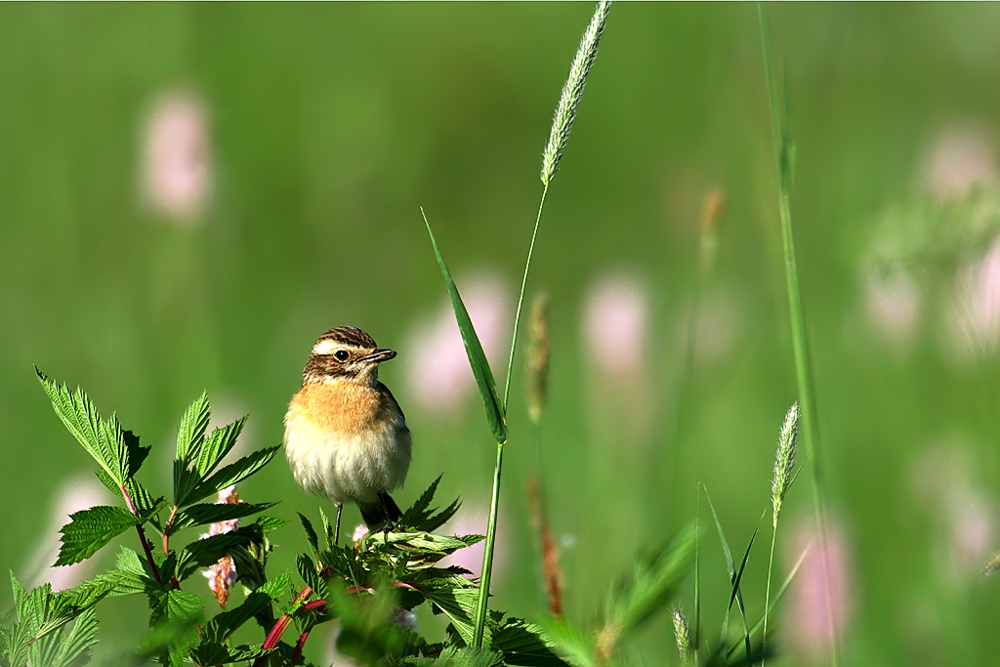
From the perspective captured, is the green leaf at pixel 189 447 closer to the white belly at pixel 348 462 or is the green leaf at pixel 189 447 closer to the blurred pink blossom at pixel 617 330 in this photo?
the white belly at pixel 348 462

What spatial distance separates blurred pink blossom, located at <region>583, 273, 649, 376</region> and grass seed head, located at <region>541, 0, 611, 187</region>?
2886mm

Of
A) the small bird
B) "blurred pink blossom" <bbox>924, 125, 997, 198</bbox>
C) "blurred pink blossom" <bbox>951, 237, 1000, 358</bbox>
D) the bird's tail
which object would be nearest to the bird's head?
the small bird

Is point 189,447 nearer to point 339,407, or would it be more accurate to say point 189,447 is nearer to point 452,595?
point 452,595

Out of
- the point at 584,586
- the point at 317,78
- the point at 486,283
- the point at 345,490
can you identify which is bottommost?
the point at 584,586

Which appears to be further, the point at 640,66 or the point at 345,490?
the point at 640,66

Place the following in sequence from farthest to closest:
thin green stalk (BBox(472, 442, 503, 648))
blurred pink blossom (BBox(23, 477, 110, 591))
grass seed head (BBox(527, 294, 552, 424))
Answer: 1. grass seed head (BBox(527, 294, 552, 424))
2. blurred pink blossom (BBox(23, 477, 110, 591))
3. thin green stalk (BBox(472, 442, 503, 648))

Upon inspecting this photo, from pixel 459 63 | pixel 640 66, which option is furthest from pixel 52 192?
pixel 640 66

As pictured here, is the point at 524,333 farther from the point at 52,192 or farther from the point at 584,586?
the point at 584,586

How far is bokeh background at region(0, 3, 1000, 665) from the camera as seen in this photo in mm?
3707

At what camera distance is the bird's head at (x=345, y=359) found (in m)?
3.62

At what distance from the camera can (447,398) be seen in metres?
4.16

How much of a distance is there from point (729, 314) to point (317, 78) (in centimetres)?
587

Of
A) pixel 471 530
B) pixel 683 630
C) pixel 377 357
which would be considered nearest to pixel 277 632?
pixel 683 630

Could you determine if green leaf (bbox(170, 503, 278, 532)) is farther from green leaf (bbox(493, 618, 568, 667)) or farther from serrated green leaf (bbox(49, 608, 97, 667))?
green leaf (bbox(493, 618, 568, 667))
